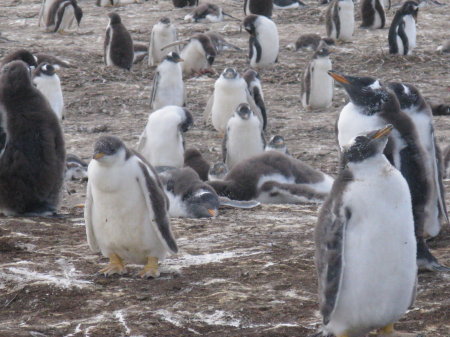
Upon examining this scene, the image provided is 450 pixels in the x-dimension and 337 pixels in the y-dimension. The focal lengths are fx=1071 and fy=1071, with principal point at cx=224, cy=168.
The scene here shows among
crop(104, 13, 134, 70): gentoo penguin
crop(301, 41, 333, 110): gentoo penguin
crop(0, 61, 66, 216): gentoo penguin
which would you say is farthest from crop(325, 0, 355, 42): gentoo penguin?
crop(0, 61, 66, 216): gentoo penguin

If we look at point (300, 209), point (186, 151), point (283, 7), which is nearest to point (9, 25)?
point (283, 7)

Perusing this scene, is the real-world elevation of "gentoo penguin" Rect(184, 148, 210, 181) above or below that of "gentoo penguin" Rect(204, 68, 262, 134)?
below

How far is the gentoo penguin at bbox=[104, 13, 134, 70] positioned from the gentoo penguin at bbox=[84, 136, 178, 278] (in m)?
9.82

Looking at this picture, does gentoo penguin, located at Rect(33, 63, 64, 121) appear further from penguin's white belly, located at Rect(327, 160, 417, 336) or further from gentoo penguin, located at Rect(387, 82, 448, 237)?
penguin's white belly, located at Rect(327, 160, 417, 336)

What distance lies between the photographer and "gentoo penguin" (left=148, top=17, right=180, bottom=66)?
53.5 feet

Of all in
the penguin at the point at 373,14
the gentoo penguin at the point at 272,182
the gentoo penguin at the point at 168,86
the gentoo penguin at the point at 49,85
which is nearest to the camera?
the gentoo penguin at the point at 272,182

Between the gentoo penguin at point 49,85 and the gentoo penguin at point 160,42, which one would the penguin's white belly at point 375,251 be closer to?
the gentoo penguin at point 49,85

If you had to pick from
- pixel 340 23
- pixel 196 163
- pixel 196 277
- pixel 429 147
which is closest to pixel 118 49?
pixel 340 23

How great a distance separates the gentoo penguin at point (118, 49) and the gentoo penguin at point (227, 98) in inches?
139

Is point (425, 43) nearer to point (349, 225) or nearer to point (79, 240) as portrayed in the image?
point (79, 240)

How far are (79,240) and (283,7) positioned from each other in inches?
611

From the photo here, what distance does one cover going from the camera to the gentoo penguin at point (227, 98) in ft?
39.5

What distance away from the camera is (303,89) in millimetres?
13180

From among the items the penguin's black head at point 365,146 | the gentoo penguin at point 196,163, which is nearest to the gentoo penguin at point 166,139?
the gentoo penguin at point 196,163
